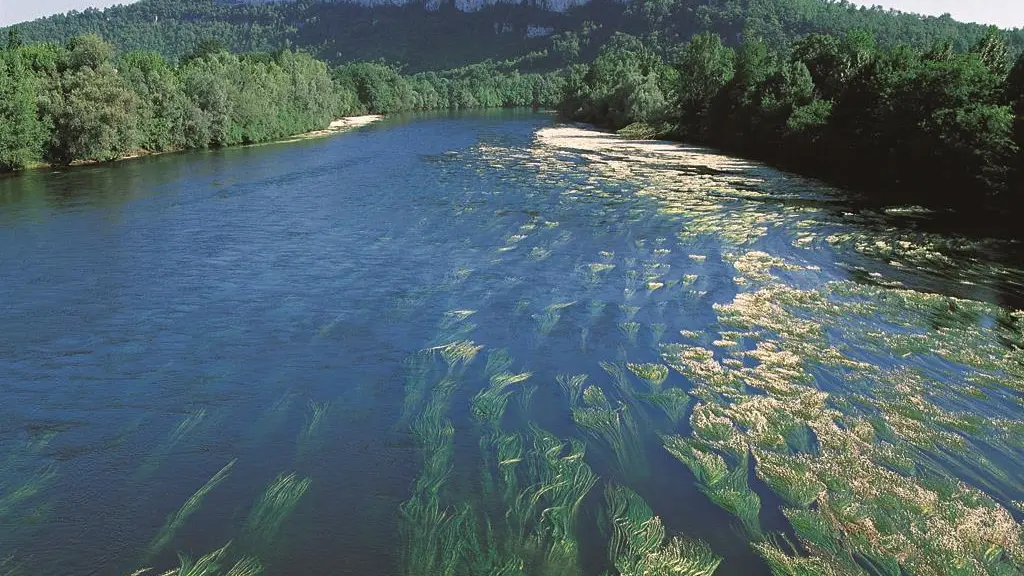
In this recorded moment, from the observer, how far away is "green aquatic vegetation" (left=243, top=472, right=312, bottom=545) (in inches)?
361

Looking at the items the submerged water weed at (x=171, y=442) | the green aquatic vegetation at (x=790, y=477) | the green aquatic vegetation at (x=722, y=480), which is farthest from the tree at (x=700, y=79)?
the submerged water weed at (x=171, y=442)

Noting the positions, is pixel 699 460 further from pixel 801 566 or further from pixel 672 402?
pixel 801 566

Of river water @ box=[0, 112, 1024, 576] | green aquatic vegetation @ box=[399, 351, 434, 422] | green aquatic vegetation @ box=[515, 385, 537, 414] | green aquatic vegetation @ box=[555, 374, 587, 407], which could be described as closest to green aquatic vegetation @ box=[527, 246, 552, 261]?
river water @ box=[0, 112, 1024, 576]

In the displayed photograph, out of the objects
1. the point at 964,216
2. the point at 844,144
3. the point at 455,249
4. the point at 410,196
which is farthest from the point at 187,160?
the point at 964,216

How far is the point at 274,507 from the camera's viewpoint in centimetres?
975

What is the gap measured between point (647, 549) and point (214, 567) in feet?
17.4

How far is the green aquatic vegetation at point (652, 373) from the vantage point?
45.2ft

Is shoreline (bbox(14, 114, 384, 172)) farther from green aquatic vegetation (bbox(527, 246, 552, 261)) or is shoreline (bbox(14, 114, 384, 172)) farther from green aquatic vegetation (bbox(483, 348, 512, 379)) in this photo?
green aquatic vegetation (bbox(483, 348, 512, 379))

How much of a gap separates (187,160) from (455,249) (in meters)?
40.5

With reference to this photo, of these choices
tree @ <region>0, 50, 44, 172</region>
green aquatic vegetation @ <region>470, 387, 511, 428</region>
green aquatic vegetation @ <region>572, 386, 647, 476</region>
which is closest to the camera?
green aquatic vegetation @ <region>572, 386, 647, 476</region>

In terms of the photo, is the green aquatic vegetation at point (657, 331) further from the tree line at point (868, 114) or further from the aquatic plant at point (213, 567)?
the tree line at point (868, 114)

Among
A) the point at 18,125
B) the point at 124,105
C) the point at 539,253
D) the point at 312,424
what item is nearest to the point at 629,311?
the point at 539,253

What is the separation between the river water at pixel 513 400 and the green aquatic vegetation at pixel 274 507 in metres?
0.09

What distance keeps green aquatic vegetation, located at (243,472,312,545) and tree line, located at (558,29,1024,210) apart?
31623 mm
